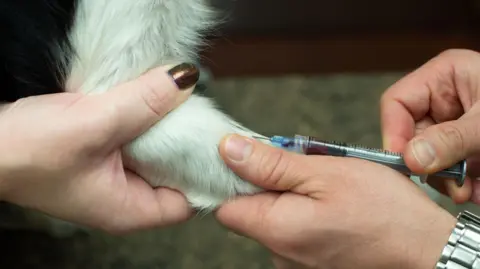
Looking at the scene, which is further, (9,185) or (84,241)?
(84,241)

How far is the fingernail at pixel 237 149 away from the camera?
630 mm

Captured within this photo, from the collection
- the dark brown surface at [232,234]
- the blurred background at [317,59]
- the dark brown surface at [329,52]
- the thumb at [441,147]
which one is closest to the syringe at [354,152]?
the thumb at [441,147]

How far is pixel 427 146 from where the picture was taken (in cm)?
64

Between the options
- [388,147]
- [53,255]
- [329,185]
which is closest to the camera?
[329,185]

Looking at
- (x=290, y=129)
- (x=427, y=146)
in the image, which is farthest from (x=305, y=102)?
(x=427, y=146)

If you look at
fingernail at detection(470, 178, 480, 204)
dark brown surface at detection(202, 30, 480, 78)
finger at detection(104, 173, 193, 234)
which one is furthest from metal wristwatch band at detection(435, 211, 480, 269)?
dark brown surface at detection(202, 30, 480, 78)

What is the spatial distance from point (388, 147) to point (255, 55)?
58cm

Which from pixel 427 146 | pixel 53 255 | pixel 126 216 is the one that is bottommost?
pixel 53 255

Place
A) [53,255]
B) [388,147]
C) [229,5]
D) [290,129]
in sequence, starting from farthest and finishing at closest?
[229,5], [290,129], [53,255], [388,147]

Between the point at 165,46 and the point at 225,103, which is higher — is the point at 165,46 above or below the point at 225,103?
above

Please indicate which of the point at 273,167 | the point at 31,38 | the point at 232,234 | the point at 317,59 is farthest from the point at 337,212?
the point at 317,59

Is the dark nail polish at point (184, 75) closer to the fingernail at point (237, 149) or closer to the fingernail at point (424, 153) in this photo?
the fingernail at point (237, 149)

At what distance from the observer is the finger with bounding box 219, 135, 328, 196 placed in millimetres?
630

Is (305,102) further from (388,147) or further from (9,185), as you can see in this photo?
(9,185)
